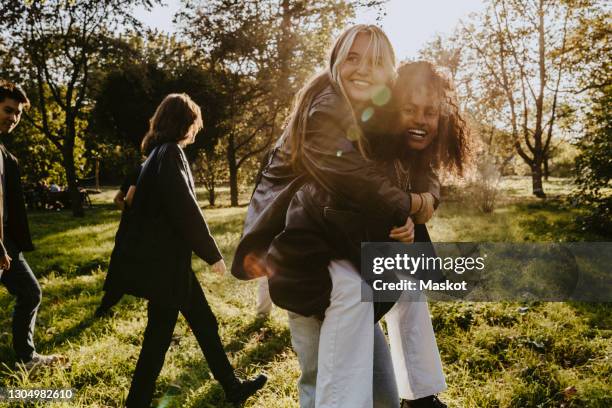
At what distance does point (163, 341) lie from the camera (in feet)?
9.75

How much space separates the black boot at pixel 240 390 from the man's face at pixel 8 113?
2.72 meters

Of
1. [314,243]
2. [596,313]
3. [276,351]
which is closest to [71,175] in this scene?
[276,351]

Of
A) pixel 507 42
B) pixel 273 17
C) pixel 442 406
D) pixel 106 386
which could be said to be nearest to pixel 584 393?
pixel 442 406

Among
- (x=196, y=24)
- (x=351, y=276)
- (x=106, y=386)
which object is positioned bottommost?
(x=106, y=386)

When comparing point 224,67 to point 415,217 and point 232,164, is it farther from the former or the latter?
point 415,217

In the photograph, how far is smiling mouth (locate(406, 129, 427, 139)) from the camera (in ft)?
6.97

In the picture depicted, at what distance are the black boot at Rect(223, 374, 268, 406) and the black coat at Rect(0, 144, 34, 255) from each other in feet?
6.72

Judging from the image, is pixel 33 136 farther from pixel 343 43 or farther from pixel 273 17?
pixel 343 43

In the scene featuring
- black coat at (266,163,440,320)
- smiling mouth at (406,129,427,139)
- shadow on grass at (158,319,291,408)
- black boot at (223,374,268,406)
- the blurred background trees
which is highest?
the blurred background trees

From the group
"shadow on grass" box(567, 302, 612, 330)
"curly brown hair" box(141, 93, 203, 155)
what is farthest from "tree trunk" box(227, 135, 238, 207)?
"curly brown hair" box(141, 93, 203, 155)

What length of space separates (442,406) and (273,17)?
19.3 meters

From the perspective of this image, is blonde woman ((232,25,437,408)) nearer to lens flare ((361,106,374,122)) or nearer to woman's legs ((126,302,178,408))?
lens flare ((361,106,374,122))

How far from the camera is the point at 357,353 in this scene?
169cm

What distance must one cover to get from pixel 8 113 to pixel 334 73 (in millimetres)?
3008
